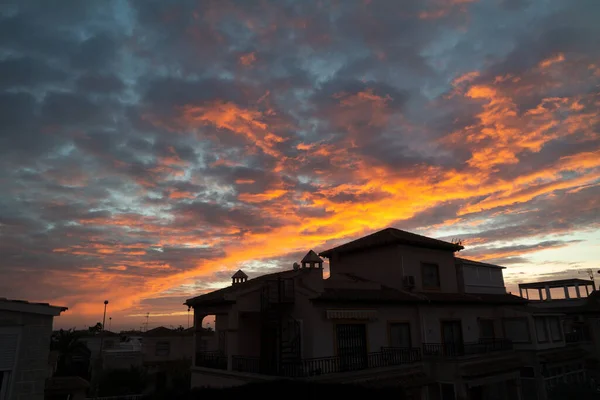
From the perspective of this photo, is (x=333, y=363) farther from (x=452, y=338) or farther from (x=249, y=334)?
(x=452, y=338)

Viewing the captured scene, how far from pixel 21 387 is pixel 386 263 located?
20.6 meters

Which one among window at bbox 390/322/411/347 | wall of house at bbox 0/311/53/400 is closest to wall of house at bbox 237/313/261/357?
window at bbox 390/322/411/347

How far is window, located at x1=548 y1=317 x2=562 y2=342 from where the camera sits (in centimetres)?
2955

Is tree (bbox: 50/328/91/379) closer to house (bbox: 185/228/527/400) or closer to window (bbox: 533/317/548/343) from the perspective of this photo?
house (bbox: 185/228/527/400)

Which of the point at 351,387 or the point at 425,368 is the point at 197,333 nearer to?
the point at 351,387

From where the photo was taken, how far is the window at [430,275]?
27594 millimetres

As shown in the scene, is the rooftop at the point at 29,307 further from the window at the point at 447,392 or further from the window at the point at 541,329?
the window at the point at 541,329

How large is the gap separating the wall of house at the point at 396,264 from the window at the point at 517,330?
14.8ft

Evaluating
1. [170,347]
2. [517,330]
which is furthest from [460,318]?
[170,347]

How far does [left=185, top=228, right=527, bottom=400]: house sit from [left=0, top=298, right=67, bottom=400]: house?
8.50 metres

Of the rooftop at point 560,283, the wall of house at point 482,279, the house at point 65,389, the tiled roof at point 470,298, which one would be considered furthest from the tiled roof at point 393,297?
the rooftop at point 560,283

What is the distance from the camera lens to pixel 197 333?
2605 centimetres

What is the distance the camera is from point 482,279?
32312mm

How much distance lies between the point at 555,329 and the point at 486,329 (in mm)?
6138
